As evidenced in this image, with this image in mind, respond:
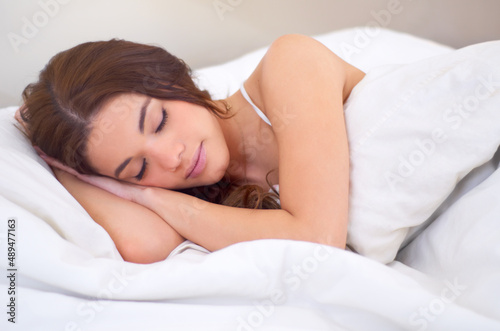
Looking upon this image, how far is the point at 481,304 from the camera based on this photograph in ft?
2.08

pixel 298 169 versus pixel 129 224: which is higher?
pixel 298 169

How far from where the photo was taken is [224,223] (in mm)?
888

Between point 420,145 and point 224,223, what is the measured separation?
0.42 metres

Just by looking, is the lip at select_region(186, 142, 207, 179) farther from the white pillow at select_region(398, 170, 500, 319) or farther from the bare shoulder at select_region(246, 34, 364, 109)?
the white pillow at select_region(398, 170, 500, 319)

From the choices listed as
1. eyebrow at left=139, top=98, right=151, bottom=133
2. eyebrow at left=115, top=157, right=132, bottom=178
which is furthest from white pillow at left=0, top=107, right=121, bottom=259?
eyebrow at left=139, top=98, right=151, bottom=133

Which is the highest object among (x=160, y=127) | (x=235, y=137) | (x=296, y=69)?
(x=296, y=69)
